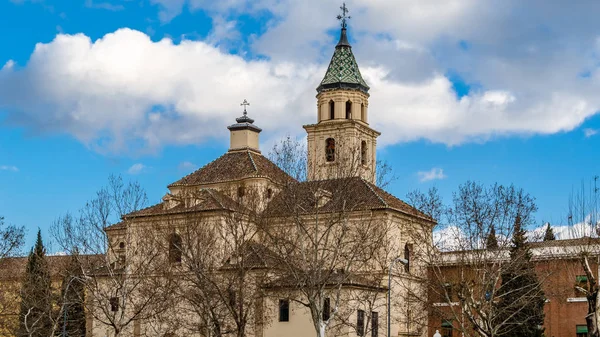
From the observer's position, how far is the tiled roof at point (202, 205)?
61.3 metres

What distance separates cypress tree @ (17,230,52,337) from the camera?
61.4 meters

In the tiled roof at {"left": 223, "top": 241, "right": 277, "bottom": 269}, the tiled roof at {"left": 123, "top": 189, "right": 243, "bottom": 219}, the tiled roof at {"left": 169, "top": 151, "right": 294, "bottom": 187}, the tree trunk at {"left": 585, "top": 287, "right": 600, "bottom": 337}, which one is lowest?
the tree trunk at {"left": 585, "top": 287, "right": 600, "bottom": 337}

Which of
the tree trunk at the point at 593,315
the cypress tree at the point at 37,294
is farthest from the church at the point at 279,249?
the tree trunk at the point at 593,315

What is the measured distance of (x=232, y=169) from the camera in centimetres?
7081

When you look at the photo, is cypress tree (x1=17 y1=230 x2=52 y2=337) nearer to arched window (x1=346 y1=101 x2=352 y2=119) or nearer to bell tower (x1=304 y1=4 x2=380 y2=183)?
bell tower (x1=304 y1=4 x2=380 y2=183)

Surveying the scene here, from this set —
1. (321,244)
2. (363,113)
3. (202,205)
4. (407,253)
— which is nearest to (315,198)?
(321,244)

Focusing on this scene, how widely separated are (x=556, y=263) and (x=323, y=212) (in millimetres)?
16988

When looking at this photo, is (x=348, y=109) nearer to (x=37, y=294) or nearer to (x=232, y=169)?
(x=232, y=169)

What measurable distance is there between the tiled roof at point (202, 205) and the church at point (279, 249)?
0.14 metres

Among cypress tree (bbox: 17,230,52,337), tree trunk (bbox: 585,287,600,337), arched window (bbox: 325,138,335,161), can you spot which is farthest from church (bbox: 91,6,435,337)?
tree trunk (bbox: 585,287,600,337)

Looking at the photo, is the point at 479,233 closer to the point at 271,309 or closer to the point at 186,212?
the point at 271,309

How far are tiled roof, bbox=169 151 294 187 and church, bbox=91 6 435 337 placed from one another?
16 centimetres

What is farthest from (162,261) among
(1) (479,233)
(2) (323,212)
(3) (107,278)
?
(1) (479,233)

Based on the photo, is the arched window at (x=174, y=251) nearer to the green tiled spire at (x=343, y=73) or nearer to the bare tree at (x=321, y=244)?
A: the bare tree at (x=321, y=244)
